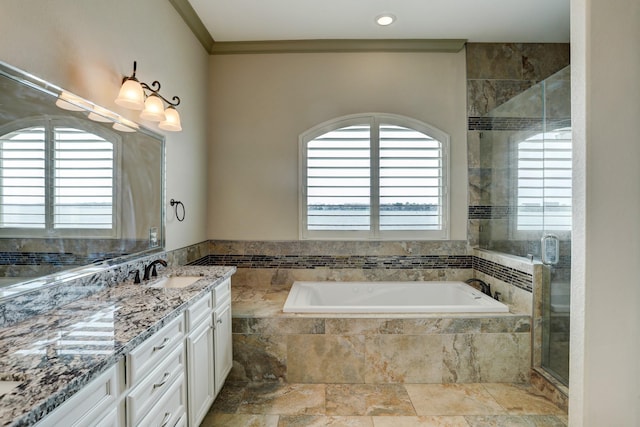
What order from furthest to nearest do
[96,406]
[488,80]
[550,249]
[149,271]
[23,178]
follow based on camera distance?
[488,80], [550,249], [149,271], [23,178], [96,406]

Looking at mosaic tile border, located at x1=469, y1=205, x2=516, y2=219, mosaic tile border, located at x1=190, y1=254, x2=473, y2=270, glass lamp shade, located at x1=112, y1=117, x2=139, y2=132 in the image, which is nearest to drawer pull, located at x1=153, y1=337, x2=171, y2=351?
glass lamp shade, located at x1=112, y1=117, x2=139, y2=132

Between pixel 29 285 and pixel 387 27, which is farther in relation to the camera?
pixel 387 27

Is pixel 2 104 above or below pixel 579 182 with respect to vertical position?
above

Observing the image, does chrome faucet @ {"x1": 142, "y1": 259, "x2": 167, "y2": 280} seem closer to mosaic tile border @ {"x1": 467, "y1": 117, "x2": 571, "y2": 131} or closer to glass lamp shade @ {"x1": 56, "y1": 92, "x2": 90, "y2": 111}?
glass lamp shade @ {"x1": 56, "y1": 92, "x2": 90, "y2": 111}

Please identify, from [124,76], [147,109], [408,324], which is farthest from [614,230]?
[124,76]

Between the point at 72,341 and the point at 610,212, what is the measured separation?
6.85 ft

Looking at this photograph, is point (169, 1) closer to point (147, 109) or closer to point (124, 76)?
Answer: point (124, 76)

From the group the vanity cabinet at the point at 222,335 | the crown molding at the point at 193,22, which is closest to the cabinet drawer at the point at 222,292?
the vanity cabinet at the point at 222,335

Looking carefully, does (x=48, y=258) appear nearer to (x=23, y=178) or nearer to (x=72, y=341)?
(x=23, y=178)

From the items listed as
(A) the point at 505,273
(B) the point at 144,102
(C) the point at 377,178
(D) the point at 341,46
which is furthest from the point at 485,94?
(B) the point at 144,102

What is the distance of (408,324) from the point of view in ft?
7.79

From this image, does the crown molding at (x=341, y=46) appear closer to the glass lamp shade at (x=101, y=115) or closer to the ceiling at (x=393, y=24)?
the ceiling at (x=393, y=24)

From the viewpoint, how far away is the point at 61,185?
1.44 metres

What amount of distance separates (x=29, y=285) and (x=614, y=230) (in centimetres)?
239
